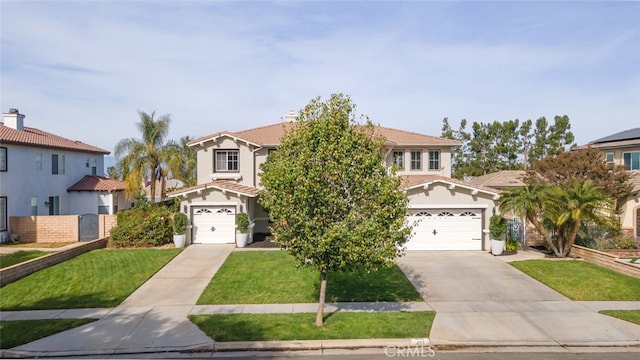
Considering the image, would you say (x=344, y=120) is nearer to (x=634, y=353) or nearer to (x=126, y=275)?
(x=634, y=353)

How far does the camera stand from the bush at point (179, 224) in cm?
2059

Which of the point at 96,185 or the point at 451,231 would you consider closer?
the point at 451,231

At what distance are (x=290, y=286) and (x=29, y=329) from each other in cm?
714

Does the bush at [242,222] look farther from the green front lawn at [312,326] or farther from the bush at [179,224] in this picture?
the green front lawn at [312,326]

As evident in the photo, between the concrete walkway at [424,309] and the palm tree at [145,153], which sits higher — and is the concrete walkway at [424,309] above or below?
below

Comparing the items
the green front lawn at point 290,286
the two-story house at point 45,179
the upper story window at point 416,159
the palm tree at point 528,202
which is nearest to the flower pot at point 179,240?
the green front lawn at point 290,286

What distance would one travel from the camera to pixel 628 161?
26.2 metres

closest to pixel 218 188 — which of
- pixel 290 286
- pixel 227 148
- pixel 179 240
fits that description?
pixel 179 240

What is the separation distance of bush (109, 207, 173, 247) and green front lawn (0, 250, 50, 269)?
333 cm

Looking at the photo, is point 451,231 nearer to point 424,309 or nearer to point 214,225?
point 424,309

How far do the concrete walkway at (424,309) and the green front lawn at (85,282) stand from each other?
50cm

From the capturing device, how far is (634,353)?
9227 millimetres

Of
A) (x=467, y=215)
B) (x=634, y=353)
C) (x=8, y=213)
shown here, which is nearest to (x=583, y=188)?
(x=467, y=215)

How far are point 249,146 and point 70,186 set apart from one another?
12.8 metres
